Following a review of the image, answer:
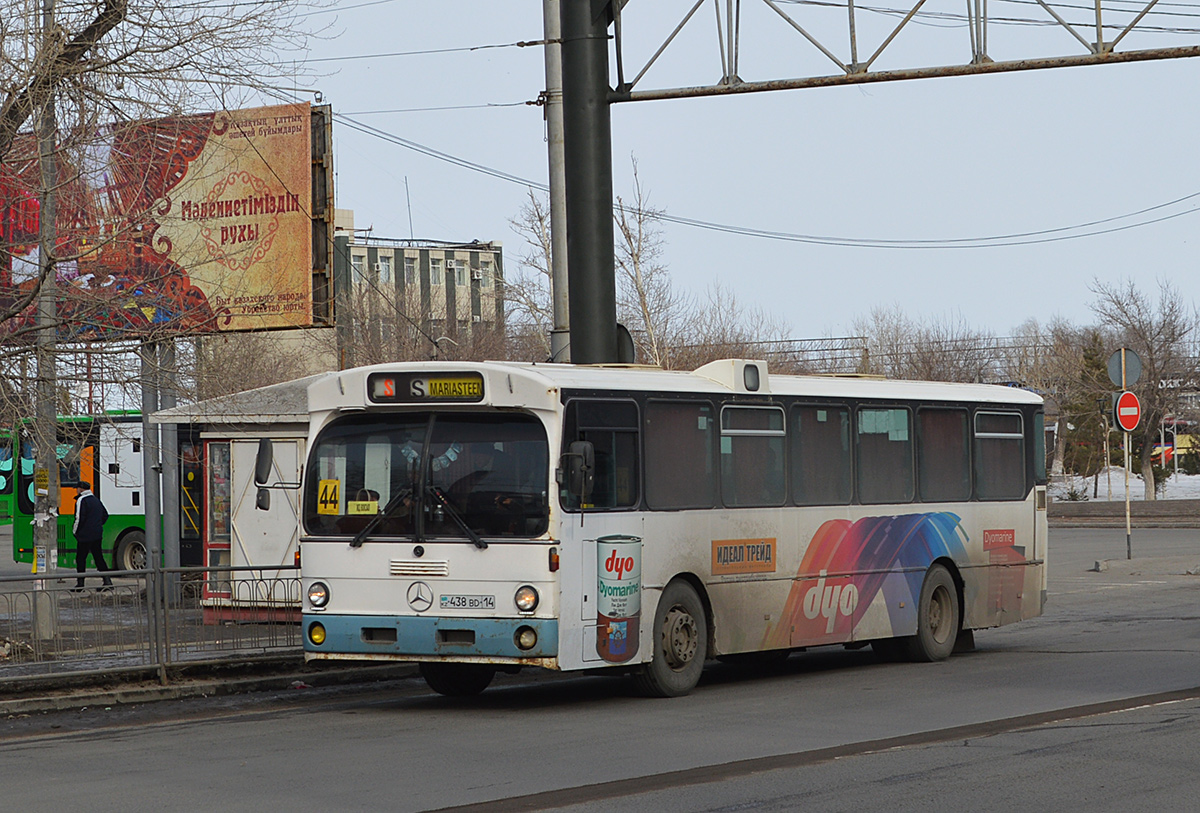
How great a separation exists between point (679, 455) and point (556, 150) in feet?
20.5

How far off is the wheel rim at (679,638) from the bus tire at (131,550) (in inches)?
677

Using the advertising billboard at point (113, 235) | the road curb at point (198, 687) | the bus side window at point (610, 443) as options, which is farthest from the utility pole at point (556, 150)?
the bus side window at point (610, 443)

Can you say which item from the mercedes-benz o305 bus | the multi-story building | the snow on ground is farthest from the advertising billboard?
the snow on ground

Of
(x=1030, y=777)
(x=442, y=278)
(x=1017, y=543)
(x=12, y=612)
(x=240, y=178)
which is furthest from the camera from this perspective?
(x=442, y=278)

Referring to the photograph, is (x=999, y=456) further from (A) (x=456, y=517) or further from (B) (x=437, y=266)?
(B) (x=437, y=266)

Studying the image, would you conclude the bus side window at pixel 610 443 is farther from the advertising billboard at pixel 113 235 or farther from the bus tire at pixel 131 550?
the bus tire at pixel 131 550

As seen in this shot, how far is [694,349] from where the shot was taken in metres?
51.0

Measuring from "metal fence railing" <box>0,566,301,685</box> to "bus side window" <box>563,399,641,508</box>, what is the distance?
413 cm

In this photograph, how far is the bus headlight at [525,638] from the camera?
Result: 11.9 meters

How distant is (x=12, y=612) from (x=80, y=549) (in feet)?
40.9

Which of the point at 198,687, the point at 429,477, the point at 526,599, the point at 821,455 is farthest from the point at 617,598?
the point at 198,687

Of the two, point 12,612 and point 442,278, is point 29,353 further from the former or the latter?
point 442,278

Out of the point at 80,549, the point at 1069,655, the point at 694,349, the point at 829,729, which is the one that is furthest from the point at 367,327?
the point at 829,729

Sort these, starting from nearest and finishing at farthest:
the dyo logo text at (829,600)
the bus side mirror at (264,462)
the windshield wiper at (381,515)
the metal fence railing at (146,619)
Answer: the windshield wiper at (381,515)
the bus side mirror at (264,462)
the metal fence railing at (146,619)
the dyo logo text at (829,600)
